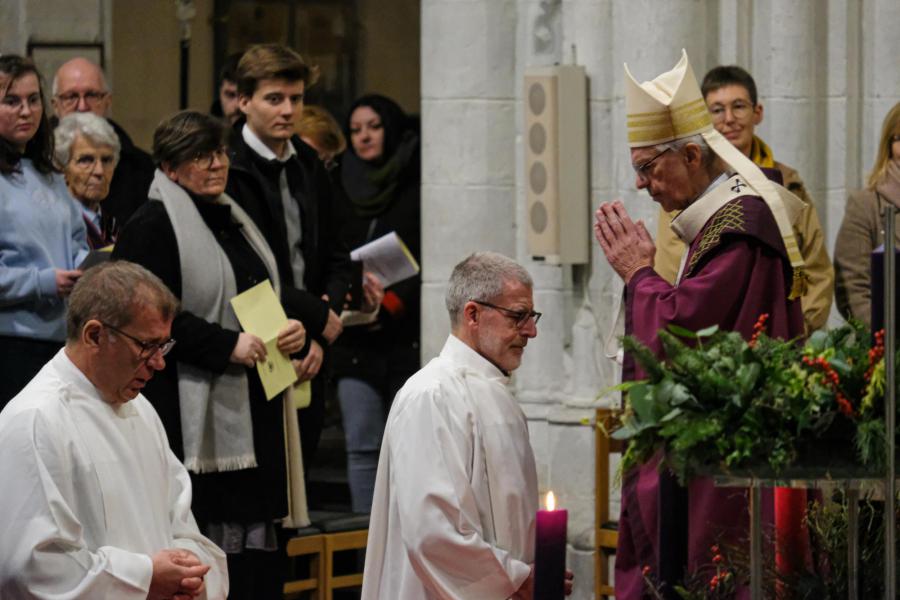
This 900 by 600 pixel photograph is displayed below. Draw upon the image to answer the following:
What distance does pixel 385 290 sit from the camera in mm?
8219

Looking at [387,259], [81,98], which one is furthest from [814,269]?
[81,98]

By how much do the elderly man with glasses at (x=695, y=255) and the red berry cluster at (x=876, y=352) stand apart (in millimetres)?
1308

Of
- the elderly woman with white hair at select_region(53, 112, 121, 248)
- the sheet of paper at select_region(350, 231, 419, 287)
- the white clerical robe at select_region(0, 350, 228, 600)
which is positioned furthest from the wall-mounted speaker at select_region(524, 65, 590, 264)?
the white clerical robe at select_region(0, 350, 228, 600)

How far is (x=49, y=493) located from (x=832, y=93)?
168 inches

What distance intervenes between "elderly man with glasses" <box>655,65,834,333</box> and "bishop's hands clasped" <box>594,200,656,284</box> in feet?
4.62

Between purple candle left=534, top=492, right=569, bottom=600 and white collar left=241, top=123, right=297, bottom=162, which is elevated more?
white collar left=241, top=123, right=297, bottom=162

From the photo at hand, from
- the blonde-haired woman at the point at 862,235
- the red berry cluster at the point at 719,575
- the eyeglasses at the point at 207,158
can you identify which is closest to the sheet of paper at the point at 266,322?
the eyeglasses at the point at 207,158

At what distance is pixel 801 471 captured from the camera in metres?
3.26

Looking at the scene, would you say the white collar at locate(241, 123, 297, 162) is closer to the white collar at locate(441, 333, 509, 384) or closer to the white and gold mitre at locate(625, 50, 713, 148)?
the white and gold mitre at locate(625, 50, 713, 148)

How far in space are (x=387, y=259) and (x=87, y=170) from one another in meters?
1.18

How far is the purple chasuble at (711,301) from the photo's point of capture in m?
4.79

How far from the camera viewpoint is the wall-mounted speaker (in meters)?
7.64

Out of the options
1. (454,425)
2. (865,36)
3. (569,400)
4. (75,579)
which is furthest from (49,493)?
(865,36)

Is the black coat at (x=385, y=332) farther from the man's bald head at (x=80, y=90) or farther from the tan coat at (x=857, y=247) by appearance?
the tan coat at (x=857, y=247)
